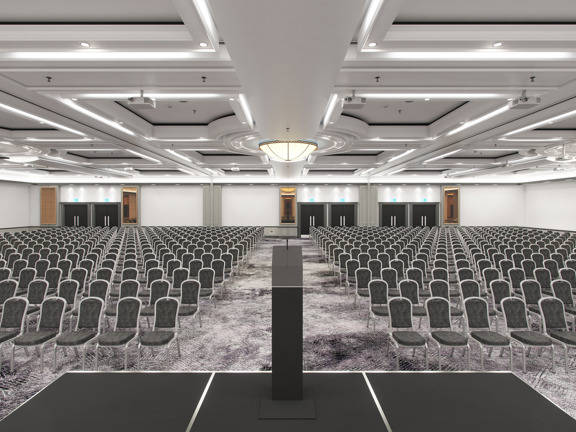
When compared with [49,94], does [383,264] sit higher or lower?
lower

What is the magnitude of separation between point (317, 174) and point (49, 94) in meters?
21.1

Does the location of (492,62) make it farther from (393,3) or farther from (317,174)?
(317,174)

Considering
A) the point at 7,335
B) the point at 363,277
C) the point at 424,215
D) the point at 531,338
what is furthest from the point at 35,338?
the point at 424,215

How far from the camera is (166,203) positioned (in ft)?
91.7

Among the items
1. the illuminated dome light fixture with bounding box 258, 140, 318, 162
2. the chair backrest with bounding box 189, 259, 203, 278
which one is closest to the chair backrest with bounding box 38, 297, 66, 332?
the chair backrest with bounding box 189, 259, 203, 278

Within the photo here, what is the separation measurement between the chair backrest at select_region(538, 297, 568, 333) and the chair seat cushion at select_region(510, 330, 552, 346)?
1.75 feet

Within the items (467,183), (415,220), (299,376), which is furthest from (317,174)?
(299,376)

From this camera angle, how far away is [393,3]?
3.84 meters

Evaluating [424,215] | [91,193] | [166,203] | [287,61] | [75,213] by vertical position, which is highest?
[287,61]

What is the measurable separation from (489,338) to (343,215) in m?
23.7

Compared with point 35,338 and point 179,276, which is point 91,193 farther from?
point 35,338

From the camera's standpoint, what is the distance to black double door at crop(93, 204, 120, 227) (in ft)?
93.7

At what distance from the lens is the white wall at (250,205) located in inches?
1097

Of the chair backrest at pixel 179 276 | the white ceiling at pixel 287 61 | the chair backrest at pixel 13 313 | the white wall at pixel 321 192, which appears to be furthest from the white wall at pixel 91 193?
the chair backrest at pixel 13 313
